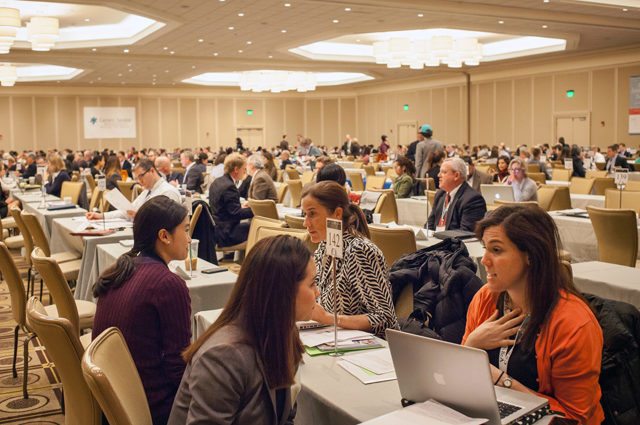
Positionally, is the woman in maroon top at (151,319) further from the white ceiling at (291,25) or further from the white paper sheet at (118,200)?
the white ceiling at (291,25)

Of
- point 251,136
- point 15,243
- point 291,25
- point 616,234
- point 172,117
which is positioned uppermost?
point 291,25

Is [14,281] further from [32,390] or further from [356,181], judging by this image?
[356,181]

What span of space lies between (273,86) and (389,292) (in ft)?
71.6

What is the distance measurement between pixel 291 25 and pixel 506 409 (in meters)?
14.0

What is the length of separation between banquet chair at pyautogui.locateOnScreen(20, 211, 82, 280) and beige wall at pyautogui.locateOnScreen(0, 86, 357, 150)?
24.0 m

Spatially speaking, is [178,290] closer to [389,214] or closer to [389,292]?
[389,292]

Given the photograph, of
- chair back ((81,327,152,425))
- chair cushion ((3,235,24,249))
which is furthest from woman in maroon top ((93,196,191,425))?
chair cushion ((3,235,24,249))

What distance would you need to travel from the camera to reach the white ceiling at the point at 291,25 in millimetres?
13203

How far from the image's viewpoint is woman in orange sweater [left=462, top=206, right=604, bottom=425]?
7.45ft

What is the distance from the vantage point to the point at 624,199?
7855 millimetres

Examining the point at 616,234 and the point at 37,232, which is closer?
the point at 37,232

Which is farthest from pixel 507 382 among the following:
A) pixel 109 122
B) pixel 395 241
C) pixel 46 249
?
pixel 109 122

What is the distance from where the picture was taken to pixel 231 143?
3316cm

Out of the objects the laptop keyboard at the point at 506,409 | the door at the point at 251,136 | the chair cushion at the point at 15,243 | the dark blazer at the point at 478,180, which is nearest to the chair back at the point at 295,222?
the dark blazer at the point at 478,180
